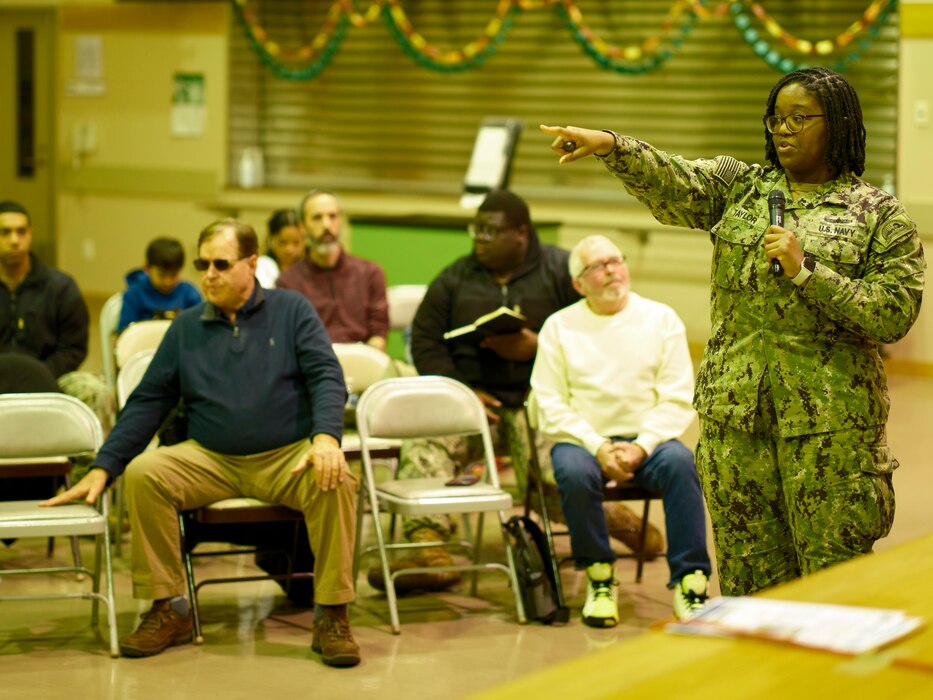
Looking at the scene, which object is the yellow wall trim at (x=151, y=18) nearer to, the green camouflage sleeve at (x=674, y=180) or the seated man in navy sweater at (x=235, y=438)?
the seated man in navy sweater at (x=235, y=438)

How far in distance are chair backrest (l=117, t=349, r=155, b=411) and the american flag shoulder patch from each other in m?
2.52

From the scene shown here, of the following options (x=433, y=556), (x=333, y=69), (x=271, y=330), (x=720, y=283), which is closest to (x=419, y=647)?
(x=433, y=556)

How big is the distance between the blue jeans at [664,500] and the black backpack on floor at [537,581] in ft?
0.37

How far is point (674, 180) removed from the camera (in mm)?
3109

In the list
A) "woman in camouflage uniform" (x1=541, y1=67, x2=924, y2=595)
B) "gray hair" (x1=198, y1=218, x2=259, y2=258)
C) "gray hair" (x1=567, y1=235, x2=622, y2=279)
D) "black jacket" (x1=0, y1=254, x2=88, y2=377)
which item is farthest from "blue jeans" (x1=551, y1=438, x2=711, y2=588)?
"black jacket" (x1=0, y1=254, x2=88, y2=377)

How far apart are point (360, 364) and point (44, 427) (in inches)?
53.8

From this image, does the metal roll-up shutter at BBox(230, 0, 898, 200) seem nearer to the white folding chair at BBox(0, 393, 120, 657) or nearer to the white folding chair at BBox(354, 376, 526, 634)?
the white folding chair at BBox(354, 376, 526, 634)

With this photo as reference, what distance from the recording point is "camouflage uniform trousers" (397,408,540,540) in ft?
16.8

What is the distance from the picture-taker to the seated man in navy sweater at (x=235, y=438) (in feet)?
14.1

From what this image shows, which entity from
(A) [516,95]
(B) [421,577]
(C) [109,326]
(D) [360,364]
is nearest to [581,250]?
(D) [360,364]

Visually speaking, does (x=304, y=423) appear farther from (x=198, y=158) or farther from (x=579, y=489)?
(x=198, y=158)

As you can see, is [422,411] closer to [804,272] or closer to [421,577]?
[421,577]

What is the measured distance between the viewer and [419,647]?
4.36 metres

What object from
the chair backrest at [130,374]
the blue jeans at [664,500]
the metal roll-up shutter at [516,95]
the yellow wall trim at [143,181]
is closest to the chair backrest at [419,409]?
the blue jeans at [664,500]
